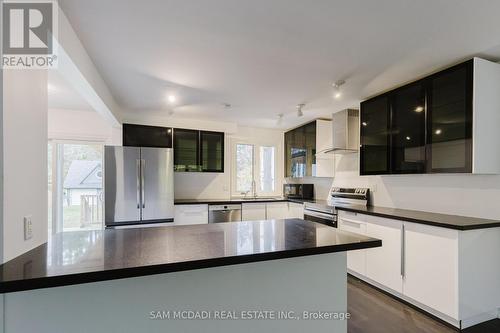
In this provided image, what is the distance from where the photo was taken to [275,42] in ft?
6.09

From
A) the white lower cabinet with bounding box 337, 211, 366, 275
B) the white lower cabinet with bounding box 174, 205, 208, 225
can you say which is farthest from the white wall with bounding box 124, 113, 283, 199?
the white lower cabinet with bounding box 337, 211, 366, 275

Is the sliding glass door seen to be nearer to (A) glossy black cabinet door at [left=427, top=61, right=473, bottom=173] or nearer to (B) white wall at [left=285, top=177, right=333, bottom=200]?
(B) white wall at [left=285, top=177, right=333, bottom=200]

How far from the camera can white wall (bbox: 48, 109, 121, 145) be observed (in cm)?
390

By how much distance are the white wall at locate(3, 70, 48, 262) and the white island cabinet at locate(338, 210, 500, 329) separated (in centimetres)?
301

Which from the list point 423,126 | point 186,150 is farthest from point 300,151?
point 423,126

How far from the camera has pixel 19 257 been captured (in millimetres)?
1141

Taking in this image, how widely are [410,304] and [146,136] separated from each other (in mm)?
4161

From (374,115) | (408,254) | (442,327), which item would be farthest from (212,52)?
(442,327)

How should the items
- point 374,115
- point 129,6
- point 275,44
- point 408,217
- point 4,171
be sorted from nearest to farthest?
point 4,171 → point 129,6 → point 275,44 → point 408,217 → point 374,115

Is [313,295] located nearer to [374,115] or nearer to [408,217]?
[408,217]

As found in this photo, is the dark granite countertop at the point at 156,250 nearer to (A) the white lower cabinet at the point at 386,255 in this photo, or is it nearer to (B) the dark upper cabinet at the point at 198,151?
(A) the white lower cabinet at the point at 386,255

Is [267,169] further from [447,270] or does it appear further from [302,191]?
[447,270]

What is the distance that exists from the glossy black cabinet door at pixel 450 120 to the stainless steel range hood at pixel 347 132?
3.86 feet

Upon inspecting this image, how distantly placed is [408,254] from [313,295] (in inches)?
58.9
